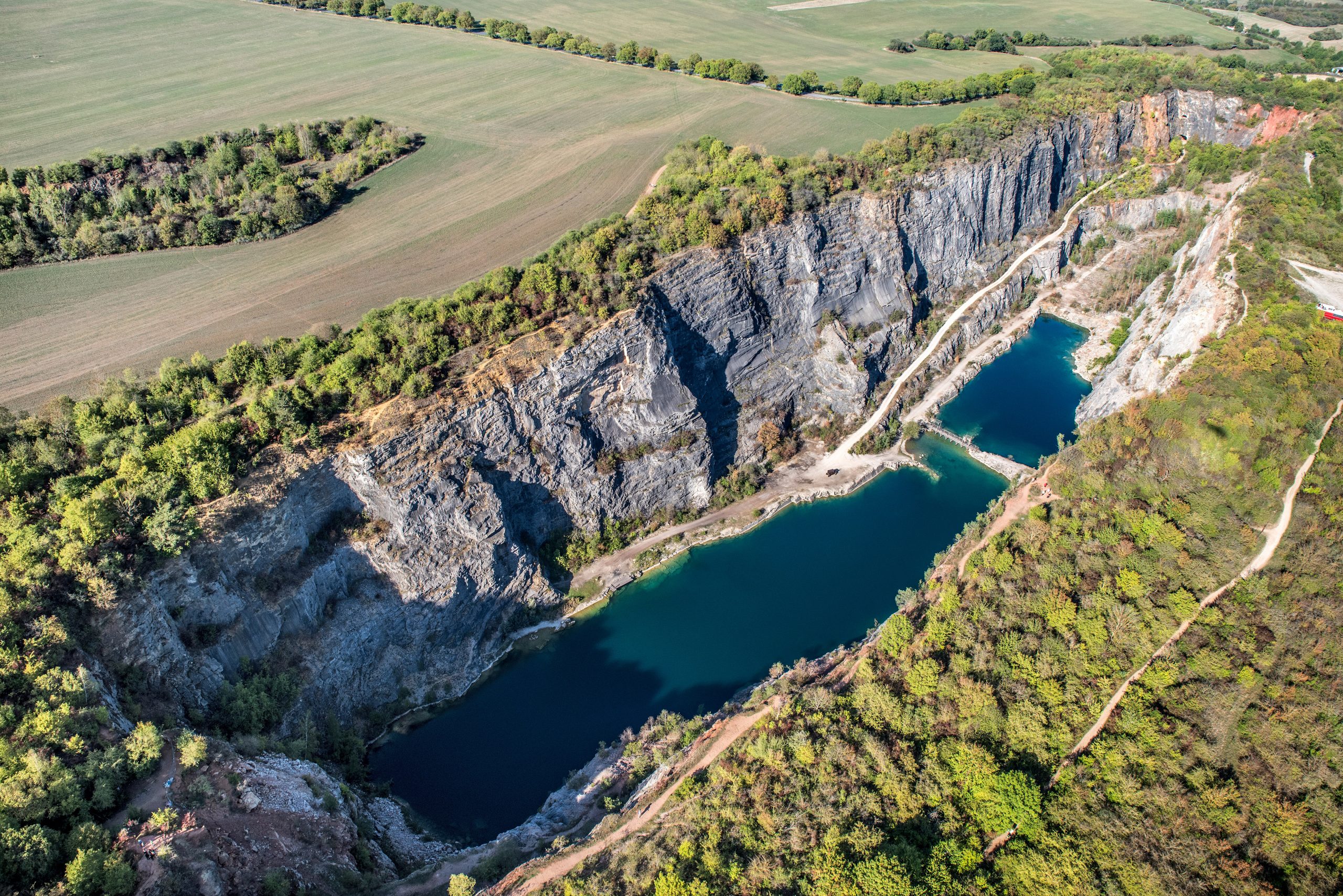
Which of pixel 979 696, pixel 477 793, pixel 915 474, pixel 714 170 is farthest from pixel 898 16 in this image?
pixel 477 793

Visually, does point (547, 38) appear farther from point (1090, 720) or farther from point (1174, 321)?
point (1090, 720)

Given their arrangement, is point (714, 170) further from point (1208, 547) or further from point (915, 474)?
point (1208, 547)

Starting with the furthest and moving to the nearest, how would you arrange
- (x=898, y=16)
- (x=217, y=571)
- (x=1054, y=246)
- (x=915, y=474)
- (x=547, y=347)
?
(x=898, y=16)
(x=1054, y=246)
(x=915, y=474)
(x=547, y=347)
(x=217, y=571)

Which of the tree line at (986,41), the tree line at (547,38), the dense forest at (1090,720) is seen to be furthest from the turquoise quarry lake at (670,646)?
the tree line at (986,41)

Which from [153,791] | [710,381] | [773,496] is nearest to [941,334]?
[773,496]

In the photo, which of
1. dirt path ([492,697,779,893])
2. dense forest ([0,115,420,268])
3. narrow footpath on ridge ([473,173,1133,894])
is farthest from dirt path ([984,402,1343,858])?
dense forest ([0,115,420,268])

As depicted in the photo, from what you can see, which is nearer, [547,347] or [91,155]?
[547,347]

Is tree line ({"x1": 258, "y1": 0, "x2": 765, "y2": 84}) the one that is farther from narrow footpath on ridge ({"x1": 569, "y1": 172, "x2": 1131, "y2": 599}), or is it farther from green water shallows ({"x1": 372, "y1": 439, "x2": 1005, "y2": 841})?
green water shallows ({"x1": 372, "y1": 439, "x2": 1005, "y2": 841})
